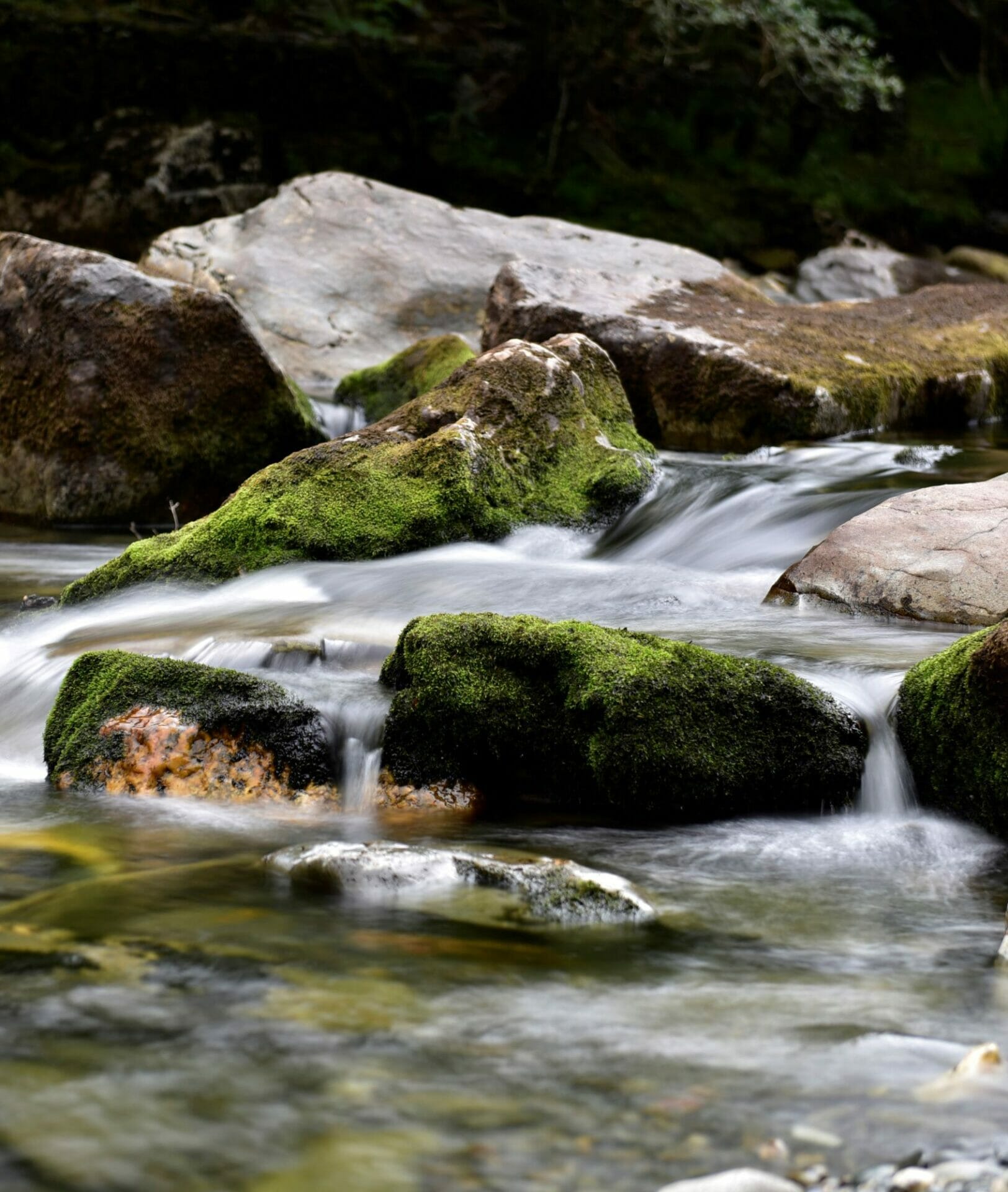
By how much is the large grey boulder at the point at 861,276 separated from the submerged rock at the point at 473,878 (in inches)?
631

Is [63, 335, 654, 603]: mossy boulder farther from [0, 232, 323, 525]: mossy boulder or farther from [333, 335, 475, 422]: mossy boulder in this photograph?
[333, 335, 475, 422]: mossy boulder

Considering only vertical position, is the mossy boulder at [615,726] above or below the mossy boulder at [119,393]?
below

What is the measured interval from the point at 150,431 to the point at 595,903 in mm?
6117

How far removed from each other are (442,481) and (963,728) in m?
3.56

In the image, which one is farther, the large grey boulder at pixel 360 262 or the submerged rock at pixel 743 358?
the large grey boulder at pixel 360 262

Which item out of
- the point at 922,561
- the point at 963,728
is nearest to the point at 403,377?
the point at 922,561

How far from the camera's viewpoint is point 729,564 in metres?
6.78

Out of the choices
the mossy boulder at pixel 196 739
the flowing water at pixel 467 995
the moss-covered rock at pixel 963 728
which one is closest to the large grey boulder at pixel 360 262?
the mossy boulder at pixel 196 739

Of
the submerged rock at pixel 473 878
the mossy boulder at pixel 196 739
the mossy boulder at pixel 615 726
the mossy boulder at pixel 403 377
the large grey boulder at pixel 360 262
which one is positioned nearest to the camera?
the submerged rock at pixel 473 878

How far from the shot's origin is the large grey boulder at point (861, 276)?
18219 mm

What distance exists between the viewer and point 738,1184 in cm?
183

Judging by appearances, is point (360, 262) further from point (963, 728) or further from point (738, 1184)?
point (738, 1184)

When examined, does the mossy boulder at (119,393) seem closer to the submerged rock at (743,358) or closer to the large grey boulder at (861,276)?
the submerged rock at (743,358)

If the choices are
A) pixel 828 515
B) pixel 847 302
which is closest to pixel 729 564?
pixel 828 515
